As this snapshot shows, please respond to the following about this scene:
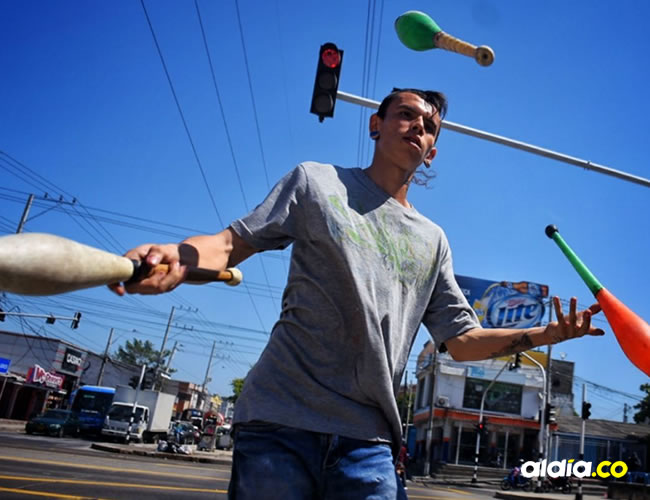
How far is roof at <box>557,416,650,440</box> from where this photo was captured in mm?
39375

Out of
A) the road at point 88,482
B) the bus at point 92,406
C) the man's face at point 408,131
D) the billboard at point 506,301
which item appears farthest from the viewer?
the billboard at point 506,301

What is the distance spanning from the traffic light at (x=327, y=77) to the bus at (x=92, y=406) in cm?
2874

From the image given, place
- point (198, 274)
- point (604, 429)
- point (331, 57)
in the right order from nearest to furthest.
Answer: point (198, 274) → point (331, 57) → point (604, 429)

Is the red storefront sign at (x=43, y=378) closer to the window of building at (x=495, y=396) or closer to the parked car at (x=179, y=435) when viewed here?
the parked car at (x=179, y=435)

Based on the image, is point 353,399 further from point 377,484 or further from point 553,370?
point 553,370

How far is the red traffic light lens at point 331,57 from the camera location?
8.70 metres

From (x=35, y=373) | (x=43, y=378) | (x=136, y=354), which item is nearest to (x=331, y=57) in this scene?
(x=35, y=373)

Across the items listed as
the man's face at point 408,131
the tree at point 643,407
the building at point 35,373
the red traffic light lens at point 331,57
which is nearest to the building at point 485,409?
the tree at point 643,407

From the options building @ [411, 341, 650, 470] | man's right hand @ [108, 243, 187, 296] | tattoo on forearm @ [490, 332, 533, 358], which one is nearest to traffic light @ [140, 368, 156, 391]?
building @ [411, 341, 650, 470]

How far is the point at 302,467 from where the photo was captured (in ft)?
5.97

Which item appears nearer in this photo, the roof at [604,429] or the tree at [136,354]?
the roof at [604,429]

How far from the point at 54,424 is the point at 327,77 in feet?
86.4

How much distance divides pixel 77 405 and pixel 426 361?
27351 mm

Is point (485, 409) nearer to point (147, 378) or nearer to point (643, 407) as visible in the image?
point (643, 407)
